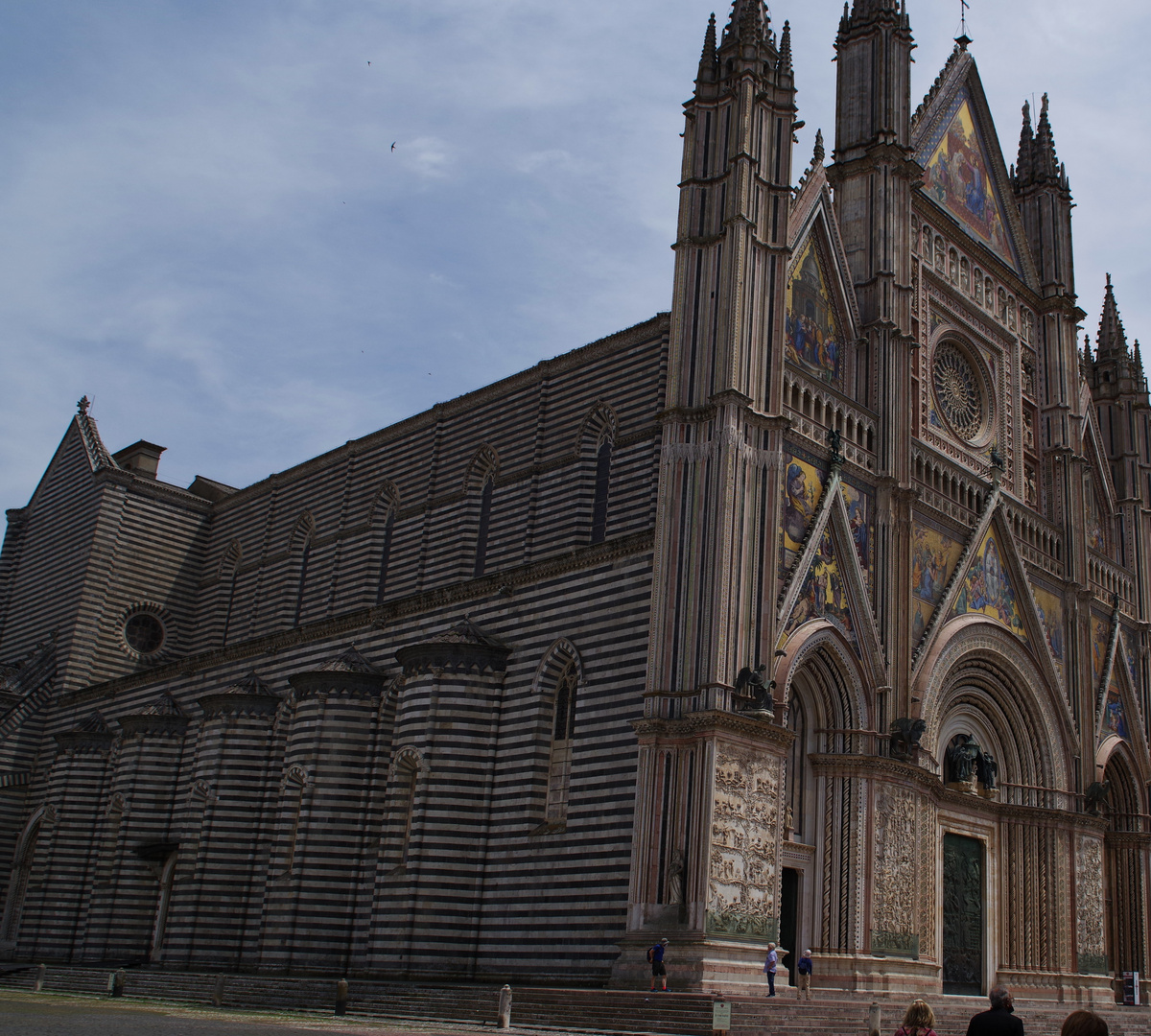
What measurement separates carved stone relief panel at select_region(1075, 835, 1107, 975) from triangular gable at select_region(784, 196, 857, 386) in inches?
439

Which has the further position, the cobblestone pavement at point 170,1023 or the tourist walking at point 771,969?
the tourist walking at point 771,969

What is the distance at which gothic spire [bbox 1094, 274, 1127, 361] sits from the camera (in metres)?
33.3

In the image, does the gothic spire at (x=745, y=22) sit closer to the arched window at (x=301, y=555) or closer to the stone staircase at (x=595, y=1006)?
the stone staircase at (x=595, y=1006)

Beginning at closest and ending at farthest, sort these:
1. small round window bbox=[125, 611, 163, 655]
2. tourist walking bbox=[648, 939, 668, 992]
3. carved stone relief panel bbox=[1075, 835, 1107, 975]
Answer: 1. tourist walking bbox=[648, 939, 668, 992]
2. carved stone relief panel bbox=[1075, 835, 1107, 975]
3. small round window bbox=[125, 611, 163, 655]

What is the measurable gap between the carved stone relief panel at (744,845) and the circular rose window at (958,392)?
10.9 m

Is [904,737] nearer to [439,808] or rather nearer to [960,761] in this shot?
[960,761]

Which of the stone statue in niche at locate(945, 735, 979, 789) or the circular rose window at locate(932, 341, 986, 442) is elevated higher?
the circular rose window at locate(932, 341, 986, 442)

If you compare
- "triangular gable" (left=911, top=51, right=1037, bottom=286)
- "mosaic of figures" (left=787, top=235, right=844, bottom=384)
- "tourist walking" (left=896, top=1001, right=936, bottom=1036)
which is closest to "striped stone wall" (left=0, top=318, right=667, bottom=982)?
Result: "mosaic of figures" (left=787, top=235, right=844, bottom=384)

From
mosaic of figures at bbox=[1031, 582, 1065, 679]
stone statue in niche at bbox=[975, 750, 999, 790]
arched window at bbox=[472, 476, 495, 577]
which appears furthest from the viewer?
arched window at bbox=[472, 476, 495, 577]

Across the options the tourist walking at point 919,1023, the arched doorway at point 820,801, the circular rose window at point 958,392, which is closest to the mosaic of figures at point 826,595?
the arched doorway at point 820,801

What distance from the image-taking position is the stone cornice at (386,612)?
21.8 metres

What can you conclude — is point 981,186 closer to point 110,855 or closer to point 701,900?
point 701,900

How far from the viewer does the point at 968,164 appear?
29328 mm

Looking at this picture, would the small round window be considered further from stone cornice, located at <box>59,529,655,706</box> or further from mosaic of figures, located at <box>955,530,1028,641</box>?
mosaic of figures, located at <box>955,530,1028,641</box>
